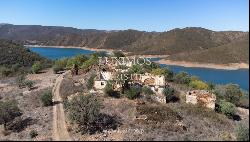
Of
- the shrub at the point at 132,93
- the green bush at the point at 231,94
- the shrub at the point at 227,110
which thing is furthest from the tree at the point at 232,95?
the shrub at the point at 132,93

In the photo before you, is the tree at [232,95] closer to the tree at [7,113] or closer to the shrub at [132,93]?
the shrub at [132,93]

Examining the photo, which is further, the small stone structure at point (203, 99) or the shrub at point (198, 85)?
the shrub at point (198, 85)

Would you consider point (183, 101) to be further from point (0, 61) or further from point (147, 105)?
point (0, 61)

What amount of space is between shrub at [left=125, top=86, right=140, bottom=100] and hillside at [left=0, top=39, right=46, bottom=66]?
5520cm

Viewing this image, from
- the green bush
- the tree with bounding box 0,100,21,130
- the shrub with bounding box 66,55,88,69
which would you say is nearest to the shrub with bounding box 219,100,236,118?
the green bush

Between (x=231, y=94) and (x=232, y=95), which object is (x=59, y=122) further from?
(x=231, y=94)

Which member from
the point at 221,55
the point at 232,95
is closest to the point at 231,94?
the point at 232,95

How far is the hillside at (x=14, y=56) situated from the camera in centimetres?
8868

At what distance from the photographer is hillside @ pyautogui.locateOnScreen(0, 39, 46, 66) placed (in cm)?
8868

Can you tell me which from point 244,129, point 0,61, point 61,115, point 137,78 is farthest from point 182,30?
point 244,129

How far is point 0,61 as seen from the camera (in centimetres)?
8688

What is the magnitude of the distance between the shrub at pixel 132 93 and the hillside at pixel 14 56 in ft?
181

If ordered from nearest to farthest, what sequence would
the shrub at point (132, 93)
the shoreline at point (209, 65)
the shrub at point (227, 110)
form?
the shrub at point (227, 110), the shrub at point (132, 93), the shoreline at point (209, 65)

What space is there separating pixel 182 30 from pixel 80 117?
6805 inches
